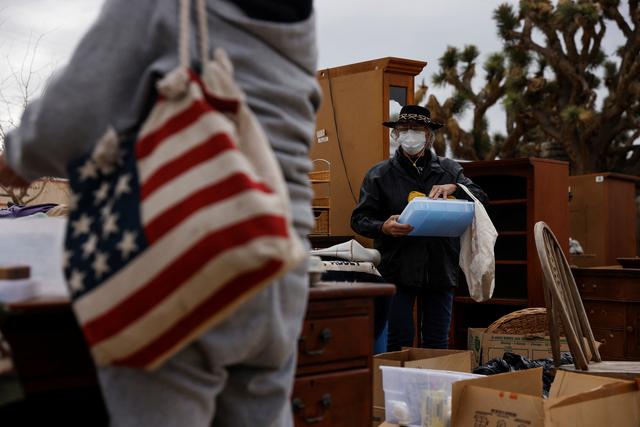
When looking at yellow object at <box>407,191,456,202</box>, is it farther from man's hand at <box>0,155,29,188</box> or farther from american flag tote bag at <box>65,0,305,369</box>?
american flag tote bag at <box>65,0,305,369</box>

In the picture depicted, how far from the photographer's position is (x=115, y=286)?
4.11 ft

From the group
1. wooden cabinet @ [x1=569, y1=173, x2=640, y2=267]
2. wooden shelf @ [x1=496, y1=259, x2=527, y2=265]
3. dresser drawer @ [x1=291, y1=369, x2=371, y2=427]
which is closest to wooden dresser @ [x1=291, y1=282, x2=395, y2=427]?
dresser drawer @ [x1=291, y1=369, x2=371, y2=427]

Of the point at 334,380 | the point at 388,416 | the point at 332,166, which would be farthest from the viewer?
the point at 332,166

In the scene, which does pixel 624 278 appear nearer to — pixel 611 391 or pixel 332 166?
pixel 332 166

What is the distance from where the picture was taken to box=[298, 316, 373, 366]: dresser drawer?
2.24m

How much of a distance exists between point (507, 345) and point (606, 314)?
158 centimetres

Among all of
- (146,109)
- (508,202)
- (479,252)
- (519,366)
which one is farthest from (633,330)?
(146,109)

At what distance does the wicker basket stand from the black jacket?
0.85m

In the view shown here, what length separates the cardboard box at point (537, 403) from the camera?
9.73 feet

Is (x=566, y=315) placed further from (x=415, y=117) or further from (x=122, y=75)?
(x=122, y=75)

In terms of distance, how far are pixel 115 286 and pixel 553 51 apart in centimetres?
2813

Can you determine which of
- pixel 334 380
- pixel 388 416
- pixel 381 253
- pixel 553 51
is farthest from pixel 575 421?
pixel 553 51

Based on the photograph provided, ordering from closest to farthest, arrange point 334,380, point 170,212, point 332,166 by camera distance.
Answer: point 170,212, point 334,380, point 332,166

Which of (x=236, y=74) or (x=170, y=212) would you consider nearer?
(x=170, y=212)
